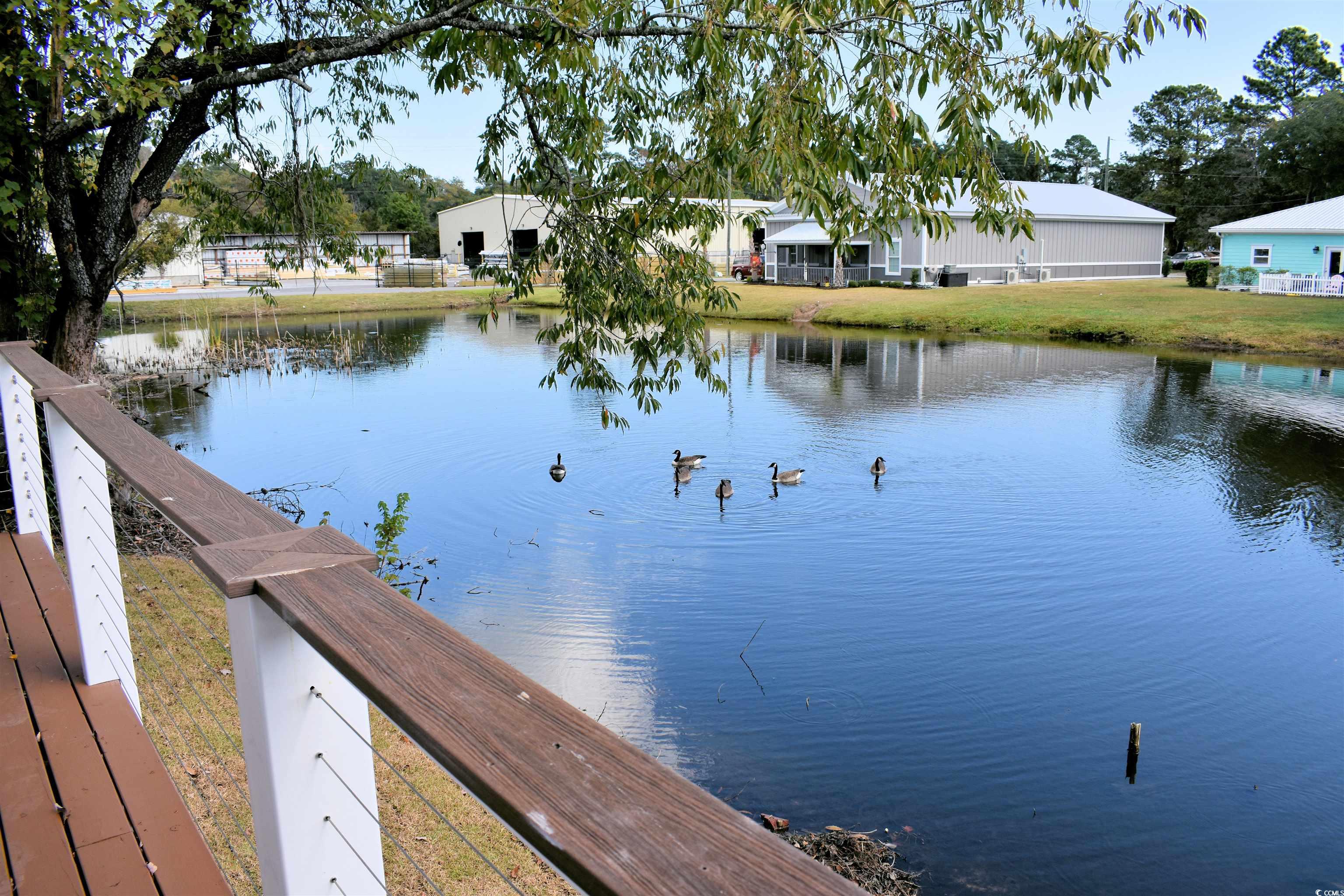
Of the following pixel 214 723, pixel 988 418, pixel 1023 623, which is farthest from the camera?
pixel 988 418

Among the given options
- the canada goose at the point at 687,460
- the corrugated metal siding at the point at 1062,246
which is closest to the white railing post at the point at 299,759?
the canada goose at the point at 687,460

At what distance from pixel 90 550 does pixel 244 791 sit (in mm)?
1495

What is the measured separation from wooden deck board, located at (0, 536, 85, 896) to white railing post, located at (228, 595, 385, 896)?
1.29 meters

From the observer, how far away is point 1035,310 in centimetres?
3409

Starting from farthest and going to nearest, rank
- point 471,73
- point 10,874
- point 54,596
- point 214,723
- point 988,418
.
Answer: point 988,418 → point 471,73 → point 214,723 → point 54,596 → point 10,874

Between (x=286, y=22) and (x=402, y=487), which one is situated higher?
(x=286, y=22)

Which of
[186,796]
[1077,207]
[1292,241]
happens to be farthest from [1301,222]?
[186,796]

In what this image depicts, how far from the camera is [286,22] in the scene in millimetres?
9562

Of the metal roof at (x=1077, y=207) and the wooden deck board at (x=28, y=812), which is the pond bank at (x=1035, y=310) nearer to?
the metal roof at (x=1077, y=207)

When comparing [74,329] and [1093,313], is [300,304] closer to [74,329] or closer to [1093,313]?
[1093,313]

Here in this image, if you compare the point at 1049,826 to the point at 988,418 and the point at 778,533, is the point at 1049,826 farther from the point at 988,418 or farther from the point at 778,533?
the point at 988,418

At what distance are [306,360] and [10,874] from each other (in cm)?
2459

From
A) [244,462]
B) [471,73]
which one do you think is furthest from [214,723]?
[244,462]

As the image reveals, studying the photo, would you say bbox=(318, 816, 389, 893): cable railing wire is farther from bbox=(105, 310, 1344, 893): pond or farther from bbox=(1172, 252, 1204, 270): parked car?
bbox=(1172, 252, 1204, 270): parked car
